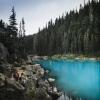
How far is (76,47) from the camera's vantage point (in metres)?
150

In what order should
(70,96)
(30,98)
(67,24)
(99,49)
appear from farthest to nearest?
(67,24)
(99,49)
(70,96)
(30,98)

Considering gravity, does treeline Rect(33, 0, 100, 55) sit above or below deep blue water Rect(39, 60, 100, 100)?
above

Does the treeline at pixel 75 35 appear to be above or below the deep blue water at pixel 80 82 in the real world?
above

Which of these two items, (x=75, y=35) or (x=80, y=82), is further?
(x=75, y=35)

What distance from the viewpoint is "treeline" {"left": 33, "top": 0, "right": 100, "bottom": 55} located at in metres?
138

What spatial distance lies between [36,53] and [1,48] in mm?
147638

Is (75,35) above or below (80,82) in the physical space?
above

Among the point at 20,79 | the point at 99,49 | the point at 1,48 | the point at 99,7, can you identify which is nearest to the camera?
the point at 20,79

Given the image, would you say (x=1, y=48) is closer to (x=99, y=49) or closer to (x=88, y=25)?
(x=99, y=49)

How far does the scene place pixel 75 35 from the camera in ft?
517

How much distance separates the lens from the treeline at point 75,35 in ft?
454

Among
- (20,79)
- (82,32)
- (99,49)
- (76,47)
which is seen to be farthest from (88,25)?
(20,79)

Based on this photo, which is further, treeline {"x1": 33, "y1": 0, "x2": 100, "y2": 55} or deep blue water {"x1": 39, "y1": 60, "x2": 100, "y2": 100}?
treeline {"x1": 33, "y1": 0, "x2": 100, "y2": 55}

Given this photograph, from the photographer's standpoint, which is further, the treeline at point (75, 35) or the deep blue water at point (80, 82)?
the treeline at point (75, 35)
